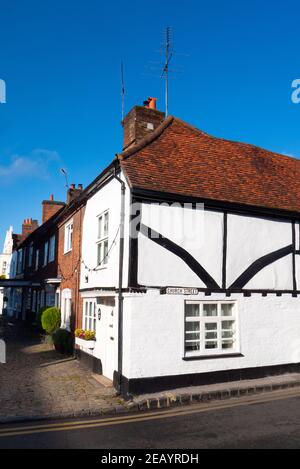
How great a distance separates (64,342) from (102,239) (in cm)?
515

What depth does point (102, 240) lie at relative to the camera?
38.0ft

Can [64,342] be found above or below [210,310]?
below

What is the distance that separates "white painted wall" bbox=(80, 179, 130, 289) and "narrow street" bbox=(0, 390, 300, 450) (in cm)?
328

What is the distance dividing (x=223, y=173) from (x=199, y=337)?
197 inches

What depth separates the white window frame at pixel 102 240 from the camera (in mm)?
11377

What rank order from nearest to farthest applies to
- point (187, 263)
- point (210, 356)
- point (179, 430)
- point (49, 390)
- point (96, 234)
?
point (179, 430), point (49, 390), point (210, 356), point (187, 263), point (96, 234)

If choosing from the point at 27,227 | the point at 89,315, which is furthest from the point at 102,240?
the point at 27,227

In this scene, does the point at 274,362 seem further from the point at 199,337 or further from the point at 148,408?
the point at 148,408

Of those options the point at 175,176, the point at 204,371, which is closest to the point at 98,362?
the point at 204,371

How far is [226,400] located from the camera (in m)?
8.71

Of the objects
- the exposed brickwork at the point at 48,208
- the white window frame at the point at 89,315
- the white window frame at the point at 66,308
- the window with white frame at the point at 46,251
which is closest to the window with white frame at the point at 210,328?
the white window frame at the point at 89,315

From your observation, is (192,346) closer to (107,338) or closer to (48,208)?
(107,338)

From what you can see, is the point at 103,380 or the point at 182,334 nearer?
the point at 182,334

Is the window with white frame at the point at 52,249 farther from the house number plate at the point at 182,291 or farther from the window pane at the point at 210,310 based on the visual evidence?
the house number plate at the point at 182,291
